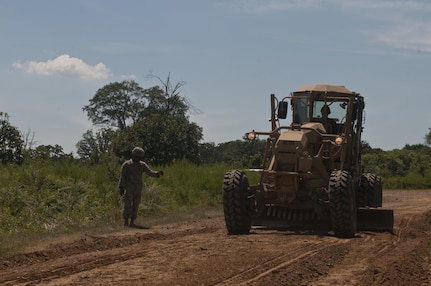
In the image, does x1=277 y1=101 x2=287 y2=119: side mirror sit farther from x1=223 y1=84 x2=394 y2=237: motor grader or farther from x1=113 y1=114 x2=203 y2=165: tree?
x1=113 y1=114 x2=203 y2=165: tree

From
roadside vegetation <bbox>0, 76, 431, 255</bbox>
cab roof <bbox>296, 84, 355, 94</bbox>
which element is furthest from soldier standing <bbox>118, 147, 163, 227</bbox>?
cab roof <bbox>296, 84, 355, 94</bbox>

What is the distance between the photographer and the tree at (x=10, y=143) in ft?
76.7

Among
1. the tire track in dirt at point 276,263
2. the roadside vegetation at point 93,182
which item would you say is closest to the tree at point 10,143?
the roadside vegetation at point 93,182

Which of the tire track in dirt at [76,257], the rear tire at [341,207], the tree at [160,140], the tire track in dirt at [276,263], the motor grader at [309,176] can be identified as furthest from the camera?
the tree at [160,140]

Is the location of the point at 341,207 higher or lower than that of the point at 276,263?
higher

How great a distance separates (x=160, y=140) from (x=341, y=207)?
80.5ft

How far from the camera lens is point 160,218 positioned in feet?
59.1

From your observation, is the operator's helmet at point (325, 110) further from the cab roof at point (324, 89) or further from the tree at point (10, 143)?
the tree at point (10, 143)

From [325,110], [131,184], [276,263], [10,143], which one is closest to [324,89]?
[325,110]

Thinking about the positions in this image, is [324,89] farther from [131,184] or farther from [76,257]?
[76,257]

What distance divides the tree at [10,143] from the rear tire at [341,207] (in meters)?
14.1

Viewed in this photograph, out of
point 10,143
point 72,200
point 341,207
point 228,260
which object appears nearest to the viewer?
point 228,260

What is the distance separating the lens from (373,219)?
1379cm

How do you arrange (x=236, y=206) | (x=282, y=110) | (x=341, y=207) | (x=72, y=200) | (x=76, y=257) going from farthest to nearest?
(x=72, y=200)
(x=282, y=110)
(x=236, y=206)
(x=341, y=207)
(x=76, y=257)
